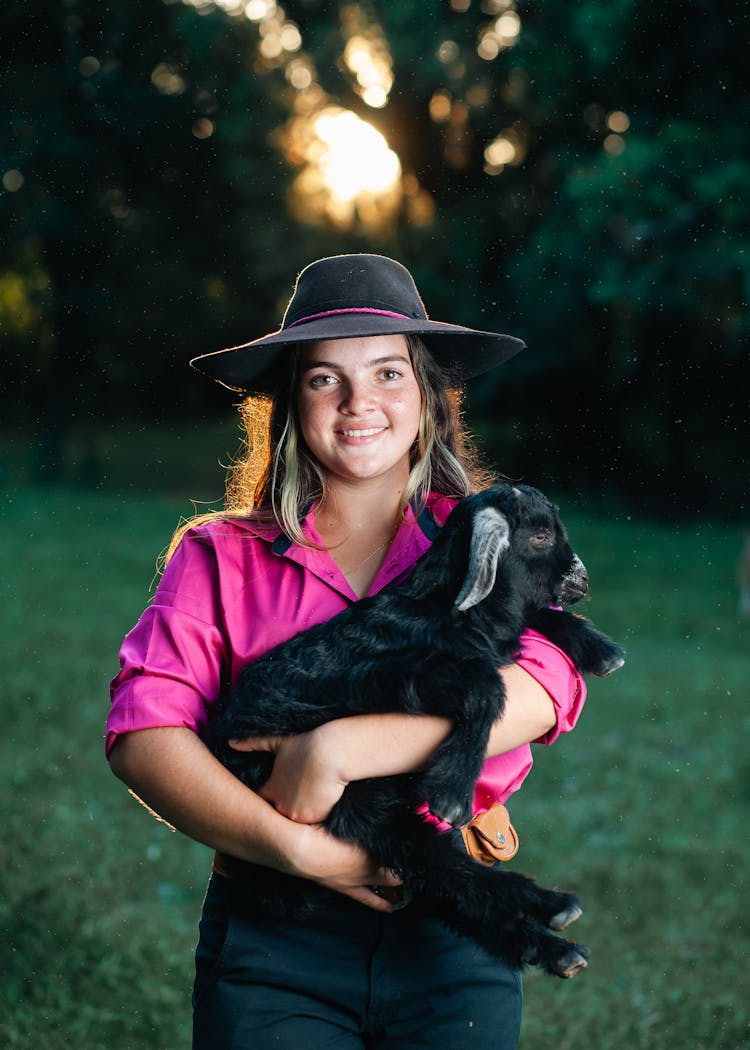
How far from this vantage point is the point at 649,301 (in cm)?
1972

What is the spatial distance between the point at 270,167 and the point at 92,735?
23048 millimetres

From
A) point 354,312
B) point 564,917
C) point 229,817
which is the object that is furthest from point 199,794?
point 354,312

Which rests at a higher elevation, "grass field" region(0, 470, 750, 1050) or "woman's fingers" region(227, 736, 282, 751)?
"woman's fingers" region(227, 736, 282, 751)

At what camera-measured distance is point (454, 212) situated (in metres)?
27.6

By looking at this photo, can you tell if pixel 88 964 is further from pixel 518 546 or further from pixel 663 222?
pixel 663 222

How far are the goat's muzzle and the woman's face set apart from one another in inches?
21.2

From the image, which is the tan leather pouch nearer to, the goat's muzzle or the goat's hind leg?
the goat's hind leg

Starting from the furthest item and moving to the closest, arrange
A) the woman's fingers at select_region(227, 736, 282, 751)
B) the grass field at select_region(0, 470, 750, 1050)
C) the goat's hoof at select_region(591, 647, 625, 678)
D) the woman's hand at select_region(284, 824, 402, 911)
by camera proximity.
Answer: the grass field at select_region(0, 470, 750, 1050)
the goat's hoof at select_region(591, 647, 625, 678)
the woman's fingers at select_region(227, 736, 282, 751)
the woman's hand at select_region(284, 824, 402, 911)

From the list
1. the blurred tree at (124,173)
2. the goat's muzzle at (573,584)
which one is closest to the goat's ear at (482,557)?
the goat's muzzle at (573,584)

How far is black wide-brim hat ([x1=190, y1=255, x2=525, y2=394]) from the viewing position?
2910mm

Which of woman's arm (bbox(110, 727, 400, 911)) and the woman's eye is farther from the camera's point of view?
the woman's eye

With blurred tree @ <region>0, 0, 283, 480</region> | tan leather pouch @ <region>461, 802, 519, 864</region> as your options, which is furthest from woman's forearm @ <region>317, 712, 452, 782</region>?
blurred tree @ <region>0, 0, 283, 480</region>

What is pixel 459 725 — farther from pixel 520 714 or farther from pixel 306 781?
pixel 306 781

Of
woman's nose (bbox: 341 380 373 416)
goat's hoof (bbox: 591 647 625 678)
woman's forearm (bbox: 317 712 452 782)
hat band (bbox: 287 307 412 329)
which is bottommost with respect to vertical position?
woman's forearm (bbox: 317 712 452 782)
